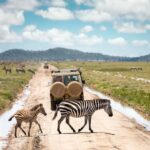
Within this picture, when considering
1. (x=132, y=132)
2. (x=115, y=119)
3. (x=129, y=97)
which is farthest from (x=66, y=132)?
(x=129, y=97)

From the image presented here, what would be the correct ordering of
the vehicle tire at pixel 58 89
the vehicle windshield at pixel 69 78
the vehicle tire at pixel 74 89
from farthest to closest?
the vehicle windshield at pixel 69 78 < the vehicle tire at pixel 58 89 < the vehicle tire at pixel 74 89

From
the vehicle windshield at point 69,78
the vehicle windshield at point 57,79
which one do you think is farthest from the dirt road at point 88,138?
the vehicle windshield at point 57,79

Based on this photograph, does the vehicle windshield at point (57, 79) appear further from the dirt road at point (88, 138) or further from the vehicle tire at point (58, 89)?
the dirt road at point (88, 138)

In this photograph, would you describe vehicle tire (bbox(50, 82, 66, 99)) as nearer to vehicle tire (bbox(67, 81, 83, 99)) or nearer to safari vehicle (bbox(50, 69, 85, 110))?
safari vehicle (bbox(50, 69, 85, 110))

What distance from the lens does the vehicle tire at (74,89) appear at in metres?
32.0

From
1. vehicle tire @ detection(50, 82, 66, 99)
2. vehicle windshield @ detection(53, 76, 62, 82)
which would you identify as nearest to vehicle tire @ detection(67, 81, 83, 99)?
vehicle tire @ detection(50, 82, 66, 99)

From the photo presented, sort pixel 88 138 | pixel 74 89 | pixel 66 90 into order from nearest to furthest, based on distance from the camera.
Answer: pixel 88 138 → pixel 74 89 → pixel 66 90

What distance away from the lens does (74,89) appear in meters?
32.1

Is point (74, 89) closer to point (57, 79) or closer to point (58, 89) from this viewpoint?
point (58, 89)

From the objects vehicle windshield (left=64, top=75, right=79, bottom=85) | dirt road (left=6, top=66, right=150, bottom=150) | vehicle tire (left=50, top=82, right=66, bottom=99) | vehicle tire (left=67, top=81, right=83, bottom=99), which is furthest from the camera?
vehicle windshield (left=64, top=75, right=79, bottom=85)

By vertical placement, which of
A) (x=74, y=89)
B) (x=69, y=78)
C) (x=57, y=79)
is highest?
(x=69, y=78)

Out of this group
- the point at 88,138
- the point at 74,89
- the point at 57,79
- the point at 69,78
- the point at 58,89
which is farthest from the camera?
the point at 57,79

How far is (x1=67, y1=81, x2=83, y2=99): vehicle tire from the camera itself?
32.0m

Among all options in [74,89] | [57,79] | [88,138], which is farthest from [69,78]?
[88,138]
